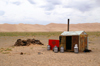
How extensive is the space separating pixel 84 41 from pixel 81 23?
11787 cm

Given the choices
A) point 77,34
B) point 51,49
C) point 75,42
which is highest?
point 77,34

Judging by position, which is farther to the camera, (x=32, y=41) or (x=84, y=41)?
(x=32, y=41)

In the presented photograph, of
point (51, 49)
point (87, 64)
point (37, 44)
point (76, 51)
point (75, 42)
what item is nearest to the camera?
point (87, 64)

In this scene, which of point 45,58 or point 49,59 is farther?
point 45,58

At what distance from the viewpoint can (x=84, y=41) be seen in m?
11.9

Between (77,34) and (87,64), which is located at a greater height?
(77,34)

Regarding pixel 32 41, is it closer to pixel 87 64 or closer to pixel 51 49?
pixel 51 49

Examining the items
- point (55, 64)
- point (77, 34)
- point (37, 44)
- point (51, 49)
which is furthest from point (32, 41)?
point (55, 64)

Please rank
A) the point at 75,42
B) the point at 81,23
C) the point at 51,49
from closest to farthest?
the point at 75,42
the point at 51,49
the point at 81,23

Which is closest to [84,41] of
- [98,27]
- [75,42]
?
[75,42]

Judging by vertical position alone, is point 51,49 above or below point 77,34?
below

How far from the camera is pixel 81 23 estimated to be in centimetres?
12575

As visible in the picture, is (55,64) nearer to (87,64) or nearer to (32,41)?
(87,64)

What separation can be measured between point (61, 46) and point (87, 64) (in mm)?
4594
